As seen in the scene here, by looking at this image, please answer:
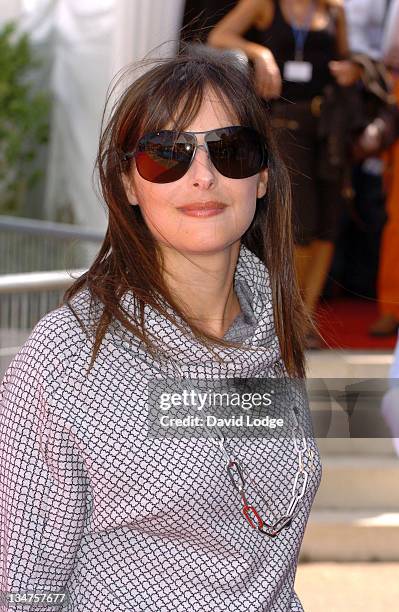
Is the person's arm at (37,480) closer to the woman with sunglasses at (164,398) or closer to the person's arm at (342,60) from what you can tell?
the woman with sunglasses at (164,398)

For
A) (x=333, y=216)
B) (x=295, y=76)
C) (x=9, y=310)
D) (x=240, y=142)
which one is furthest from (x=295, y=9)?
(x=240, y=142)

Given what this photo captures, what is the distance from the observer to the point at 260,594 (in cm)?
172

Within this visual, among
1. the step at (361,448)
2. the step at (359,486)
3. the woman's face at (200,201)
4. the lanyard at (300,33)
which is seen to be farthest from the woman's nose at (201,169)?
the lanyard at (300,33)

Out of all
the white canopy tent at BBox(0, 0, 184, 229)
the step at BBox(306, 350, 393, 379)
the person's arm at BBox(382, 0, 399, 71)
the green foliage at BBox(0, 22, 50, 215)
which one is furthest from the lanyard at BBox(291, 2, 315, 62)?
the green foliage at BBox(0, 22, 50, 215)

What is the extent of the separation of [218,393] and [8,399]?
34 centimetres

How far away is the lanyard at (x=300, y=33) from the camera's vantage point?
473 centimetres

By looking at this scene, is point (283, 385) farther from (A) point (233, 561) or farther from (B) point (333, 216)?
(B) point (333, 216)

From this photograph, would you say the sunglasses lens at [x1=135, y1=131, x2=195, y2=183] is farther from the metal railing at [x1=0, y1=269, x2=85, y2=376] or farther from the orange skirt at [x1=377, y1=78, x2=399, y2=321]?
the orange skirt at [x1=377, y1=78, x2=399, y2=321]

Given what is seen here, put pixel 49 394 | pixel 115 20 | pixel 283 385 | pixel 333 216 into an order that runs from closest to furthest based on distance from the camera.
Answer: pixel 49 394, pixel 283 385, pixel 333 216, pixel 115 20

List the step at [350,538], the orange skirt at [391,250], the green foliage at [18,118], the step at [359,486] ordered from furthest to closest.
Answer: the green foliage at [18,118]
the orange skirt at [391,250]
the step at [359,486]
the step at [350,538]

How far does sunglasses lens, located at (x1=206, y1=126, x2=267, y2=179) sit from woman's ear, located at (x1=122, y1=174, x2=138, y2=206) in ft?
0.53

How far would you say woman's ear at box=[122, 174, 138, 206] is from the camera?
183 centimetres

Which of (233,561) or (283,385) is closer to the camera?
(233,561)

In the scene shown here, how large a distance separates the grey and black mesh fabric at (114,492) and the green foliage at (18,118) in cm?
810
